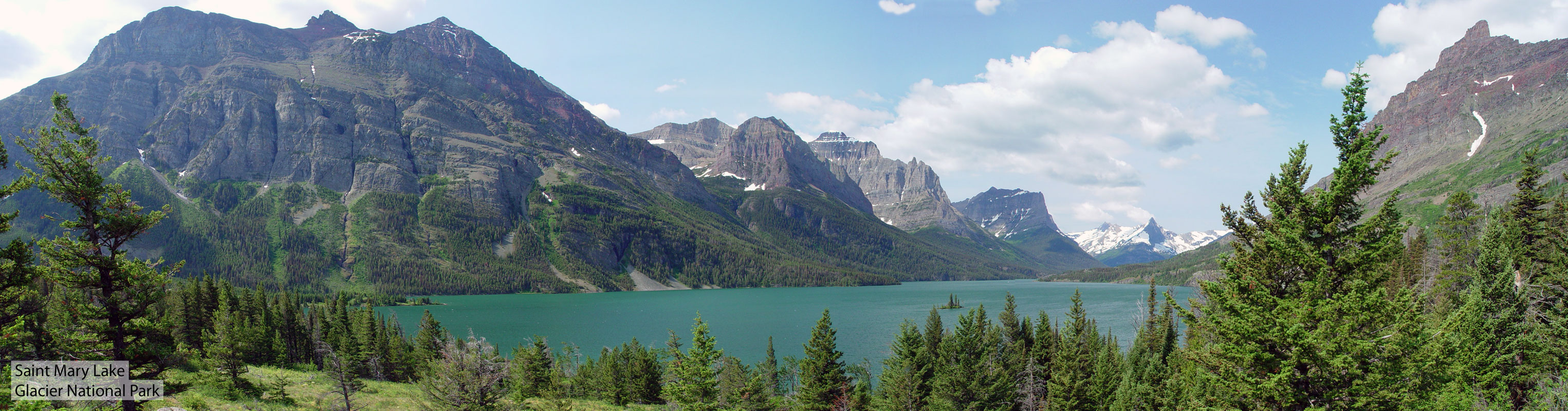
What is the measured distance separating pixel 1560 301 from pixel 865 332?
304 feet

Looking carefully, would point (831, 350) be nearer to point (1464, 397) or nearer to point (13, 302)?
point (1464, 397)

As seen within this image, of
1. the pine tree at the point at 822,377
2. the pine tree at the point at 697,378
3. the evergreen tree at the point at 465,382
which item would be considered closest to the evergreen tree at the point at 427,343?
the pine tree at the point at 697,378

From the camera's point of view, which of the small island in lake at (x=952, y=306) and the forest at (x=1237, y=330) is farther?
the small island in lake at (x=952, y=306)

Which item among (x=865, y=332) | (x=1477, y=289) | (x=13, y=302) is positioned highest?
(x=13, y=302)

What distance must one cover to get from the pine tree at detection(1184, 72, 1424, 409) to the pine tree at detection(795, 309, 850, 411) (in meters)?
27.3

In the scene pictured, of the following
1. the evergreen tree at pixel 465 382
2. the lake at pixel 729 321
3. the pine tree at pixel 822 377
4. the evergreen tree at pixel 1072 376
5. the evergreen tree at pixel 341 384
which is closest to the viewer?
the evergreen tree at pixel 465 382

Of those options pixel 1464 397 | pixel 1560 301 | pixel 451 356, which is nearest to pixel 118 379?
pixel 451 356

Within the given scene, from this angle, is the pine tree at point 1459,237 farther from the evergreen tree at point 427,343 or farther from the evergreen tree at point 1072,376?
the evergreen tree at point 427,343

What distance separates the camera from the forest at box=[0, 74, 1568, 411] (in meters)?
15.3

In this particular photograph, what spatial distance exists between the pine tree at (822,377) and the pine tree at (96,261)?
31.4 meters

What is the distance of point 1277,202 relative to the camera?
17.1 metres

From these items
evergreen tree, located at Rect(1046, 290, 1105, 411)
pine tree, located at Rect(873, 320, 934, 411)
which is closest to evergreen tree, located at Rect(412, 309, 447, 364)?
pine tree, located at Rect(873, 320, 934, 411)

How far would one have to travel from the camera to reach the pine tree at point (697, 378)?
1281 inches

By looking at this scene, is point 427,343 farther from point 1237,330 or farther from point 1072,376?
point 1237,330
